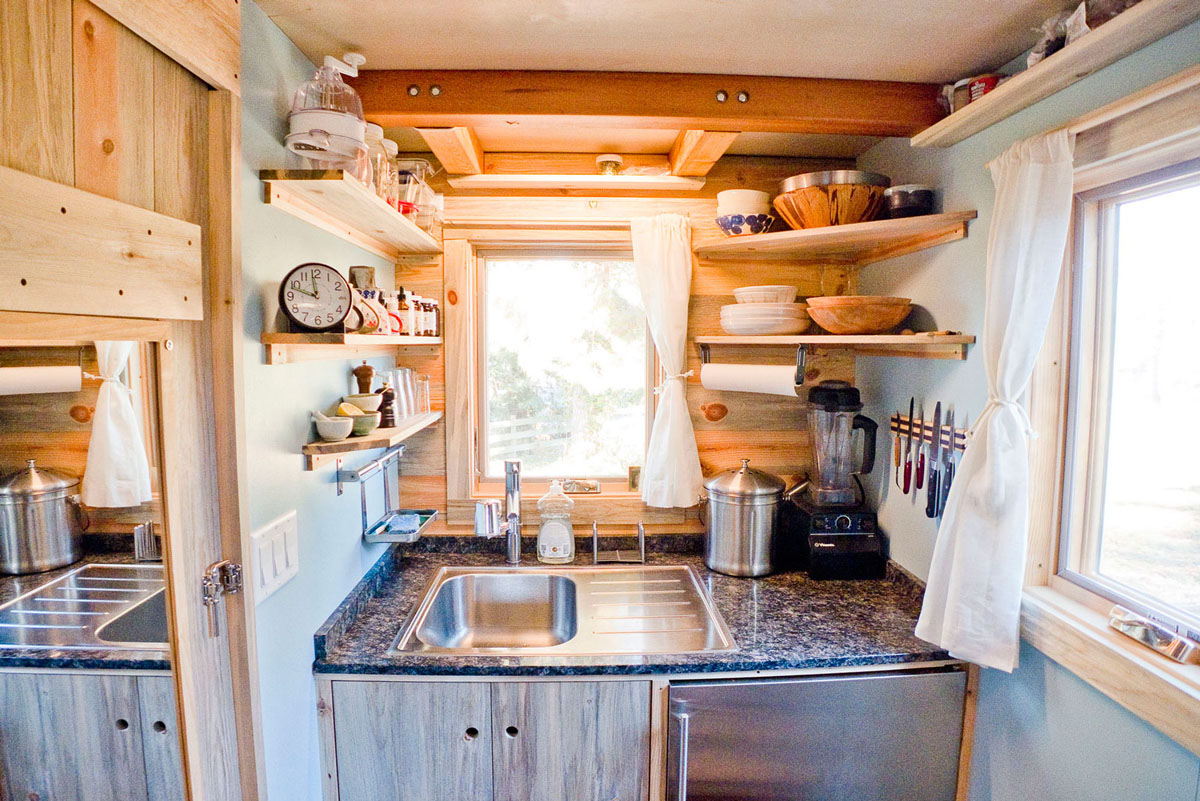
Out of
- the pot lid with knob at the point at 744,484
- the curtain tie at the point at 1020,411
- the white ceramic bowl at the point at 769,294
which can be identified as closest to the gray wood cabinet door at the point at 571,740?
the pot lid with knob at the point at 744,484

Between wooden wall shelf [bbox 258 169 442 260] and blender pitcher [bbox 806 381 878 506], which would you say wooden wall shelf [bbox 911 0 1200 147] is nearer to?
blender pitcher [bbox 806 381 878 506]

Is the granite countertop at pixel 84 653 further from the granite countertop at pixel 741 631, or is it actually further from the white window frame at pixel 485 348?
the white window frame at pixel 485 348

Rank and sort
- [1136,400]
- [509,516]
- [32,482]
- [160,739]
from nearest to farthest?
1. [32,482]
2. [160,739]
3. [1136,400]
4. [509,516]

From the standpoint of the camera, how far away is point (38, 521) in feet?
2.37

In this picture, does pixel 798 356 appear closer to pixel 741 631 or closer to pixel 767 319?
pixel 767 319

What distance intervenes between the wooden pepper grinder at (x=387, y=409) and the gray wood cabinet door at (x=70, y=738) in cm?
79

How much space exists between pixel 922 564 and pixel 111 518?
71.0 inches

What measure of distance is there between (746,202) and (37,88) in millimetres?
1555

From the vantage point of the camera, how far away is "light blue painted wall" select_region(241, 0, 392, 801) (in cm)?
113

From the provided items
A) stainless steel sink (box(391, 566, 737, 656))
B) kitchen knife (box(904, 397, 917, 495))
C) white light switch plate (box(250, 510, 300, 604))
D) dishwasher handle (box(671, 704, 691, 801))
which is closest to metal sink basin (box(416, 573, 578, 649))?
stainless steel sink (box(391, 566, 737, 656))

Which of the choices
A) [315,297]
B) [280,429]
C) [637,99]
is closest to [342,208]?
[315,297]

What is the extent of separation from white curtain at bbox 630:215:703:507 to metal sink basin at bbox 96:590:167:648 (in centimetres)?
133

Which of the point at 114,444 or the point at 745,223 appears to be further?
the point at 745,223

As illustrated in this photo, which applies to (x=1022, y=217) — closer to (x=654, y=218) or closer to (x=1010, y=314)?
(x=1010, y=314)
